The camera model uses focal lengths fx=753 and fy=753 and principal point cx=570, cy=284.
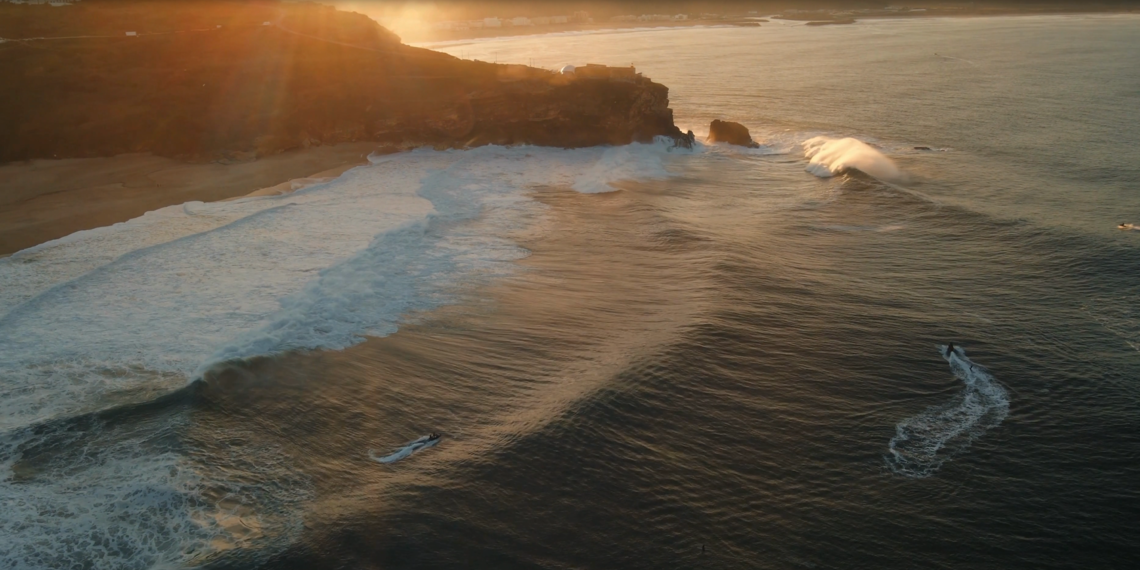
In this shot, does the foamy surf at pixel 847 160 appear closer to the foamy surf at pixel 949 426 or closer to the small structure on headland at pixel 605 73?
the small structure on headland at pixel 605 73

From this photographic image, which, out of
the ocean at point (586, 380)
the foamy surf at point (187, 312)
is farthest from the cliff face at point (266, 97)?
the ocean at point (586, 380)

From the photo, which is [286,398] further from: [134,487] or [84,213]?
[84,213]

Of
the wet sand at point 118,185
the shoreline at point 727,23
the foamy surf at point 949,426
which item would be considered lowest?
the foamy surf at point 949,426

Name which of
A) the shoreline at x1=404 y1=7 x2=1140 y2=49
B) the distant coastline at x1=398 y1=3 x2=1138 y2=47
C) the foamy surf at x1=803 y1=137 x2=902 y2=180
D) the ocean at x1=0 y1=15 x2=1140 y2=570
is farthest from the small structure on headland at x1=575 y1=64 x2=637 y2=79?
the distant coastline at x1=398 y1=3 x2=1138 y2=47

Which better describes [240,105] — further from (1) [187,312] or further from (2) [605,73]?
(1) [187,312]

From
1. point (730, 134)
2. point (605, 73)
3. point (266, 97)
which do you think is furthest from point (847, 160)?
point (266, 97)

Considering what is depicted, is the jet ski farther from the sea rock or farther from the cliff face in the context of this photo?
the sea rock

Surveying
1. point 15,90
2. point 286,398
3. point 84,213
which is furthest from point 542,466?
point 15,90
